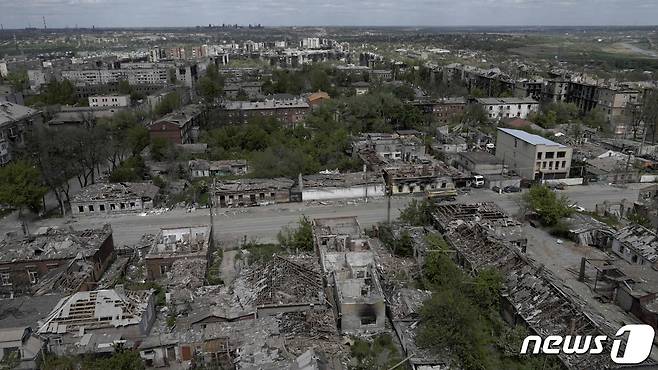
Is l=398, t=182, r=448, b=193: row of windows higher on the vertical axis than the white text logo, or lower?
lower

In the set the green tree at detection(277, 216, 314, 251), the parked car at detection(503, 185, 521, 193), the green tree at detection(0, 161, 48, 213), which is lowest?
the parked car at detection(503, 185, 521, 193)

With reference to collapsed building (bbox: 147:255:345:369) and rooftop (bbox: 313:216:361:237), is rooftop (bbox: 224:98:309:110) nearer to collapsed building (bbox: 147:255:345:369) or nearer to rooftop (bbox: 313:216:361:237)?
rooftop (bbox: 313:216:361:237)

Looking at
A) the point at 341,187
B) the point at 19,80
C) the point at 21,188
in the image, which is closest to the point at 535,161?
the point at 341,187

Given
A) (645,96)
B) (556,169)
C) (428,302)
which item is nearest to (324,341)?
(428,302)

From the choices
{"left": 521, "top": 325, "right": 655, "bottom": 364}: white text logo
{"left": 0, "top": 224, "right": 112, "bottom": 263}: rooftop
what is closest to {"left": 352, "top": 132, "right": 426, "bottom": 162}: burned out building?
{"left": 0, "top": 224, "right": 112, "bottom": 263}: rooftop

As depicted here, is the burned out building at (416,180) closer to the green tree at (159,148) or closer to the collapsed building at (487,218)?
the collapsed building at (487,218)

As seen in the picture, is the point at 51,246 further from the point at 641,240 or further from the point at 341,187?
the point at 641,240

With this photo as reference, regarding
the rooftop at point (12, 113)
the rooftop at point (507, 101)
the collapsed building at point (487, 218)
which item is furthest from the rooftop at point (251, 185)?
the rooftop at point (507, 101)
